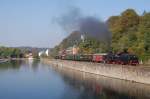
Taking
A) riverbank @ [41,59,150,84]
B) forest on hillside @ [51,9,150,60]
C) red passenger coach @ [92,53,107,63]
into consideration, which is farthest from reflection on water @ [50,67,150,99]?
red passenger coach @ [92,53,107,63]

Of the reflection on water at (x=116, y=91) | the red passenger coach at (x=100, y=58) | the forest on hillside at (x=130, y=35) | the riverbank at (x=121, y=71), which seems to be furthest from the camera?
the red passenger coach at (x=100, y=58)

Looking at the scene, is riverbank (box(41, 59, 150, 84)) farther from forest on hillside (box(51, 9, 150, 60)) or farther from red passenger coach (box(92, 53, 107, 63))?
forest on hillside (box(51, 9, 150, 60))

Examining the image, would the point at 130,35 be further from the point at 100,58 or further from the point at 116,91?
the point at 116,91

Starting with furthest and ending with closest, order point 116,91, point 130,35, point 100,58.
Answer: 1. point 100,58
2. point 130,35
3. point 116,91

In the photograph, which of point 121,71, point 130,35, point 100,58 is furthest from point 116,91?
point 100,58

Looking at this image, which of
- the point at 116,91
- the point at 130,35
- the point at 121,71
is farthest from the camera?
the point at 130,35

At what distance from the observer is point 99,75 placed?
62.3m

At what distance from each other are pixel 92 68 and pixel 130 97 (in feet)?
103

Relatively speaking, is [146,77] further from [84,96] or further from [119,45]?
[119,45]

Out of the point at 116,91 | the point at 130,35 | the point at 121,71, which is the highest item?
the point at 130,35

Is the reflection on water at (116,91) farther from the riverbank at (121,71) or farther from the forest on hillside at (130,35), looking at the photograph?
the forest on hillside at (130,35)

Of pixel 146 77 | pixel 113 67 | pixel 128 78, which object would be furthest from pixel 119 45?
pixel 146 77

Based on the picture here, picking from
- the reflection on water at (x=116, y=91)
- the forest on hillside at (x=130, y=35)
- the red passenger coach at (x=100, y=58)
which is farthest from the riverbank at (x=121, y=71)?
the forest on hillside at (x=130, y=35)

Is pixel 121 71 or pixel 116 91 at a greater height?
pixel 121 71
